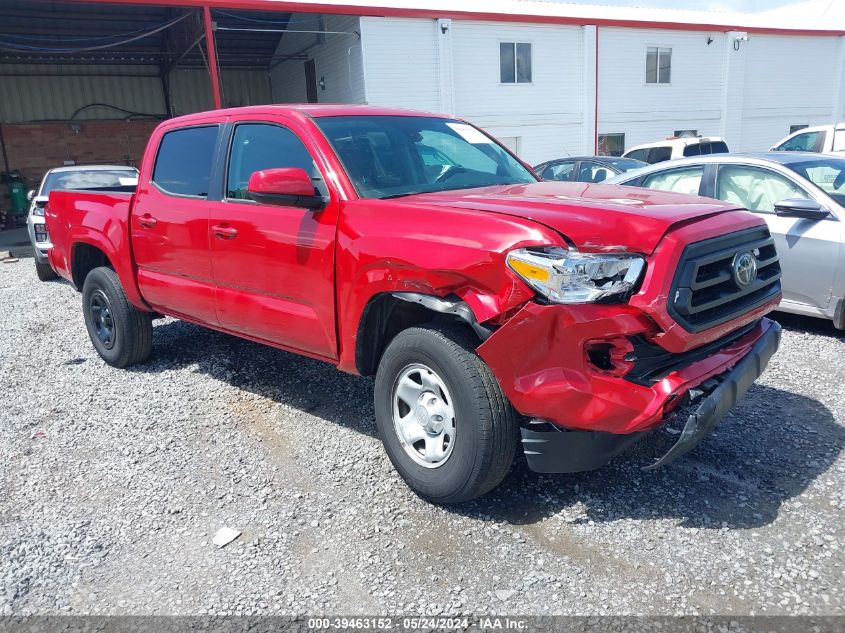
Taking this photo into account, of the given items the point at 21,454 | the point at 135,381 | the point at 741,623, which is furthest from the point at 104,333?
the point at 741,623

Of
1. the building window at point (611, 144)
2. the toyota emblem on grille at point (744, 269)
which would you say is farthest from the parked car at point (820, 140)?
the building window at point (611, 144)

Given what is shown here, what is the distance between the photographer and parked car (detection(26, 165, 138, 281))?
10.2m

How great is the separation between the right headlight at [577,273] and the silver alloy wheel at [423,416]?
2.30 ft

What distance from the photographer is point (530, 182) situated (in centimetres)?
425

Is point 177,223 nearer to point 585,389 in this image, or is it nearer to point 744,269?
point 585,389

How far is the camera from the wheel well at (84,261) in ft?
19.5

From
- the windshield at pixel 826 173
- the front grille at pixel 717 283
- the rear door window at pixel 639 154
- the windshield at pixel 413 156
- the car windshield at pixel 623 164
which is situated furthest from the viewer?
the rear door window at pixel 639 154

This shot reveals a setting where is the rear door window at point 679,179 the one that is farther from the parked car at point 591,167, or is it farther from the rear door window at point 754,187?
the parked car at point 591,167

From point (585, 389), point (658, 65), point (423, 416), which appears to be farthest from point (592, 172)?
point (658, 65)

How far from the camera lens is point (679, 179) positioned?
6.54 metres

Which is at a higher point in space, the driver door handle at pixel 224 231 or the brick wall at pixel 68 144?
the brick wall at pixel 68 144

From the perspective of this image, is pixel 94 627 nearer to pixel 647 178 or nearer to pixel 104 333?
pixel 104 333

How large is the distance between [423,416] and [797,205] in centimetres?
394

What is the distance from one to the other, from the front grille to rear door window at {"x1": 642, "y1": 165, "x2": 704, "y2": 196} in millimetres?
3144
